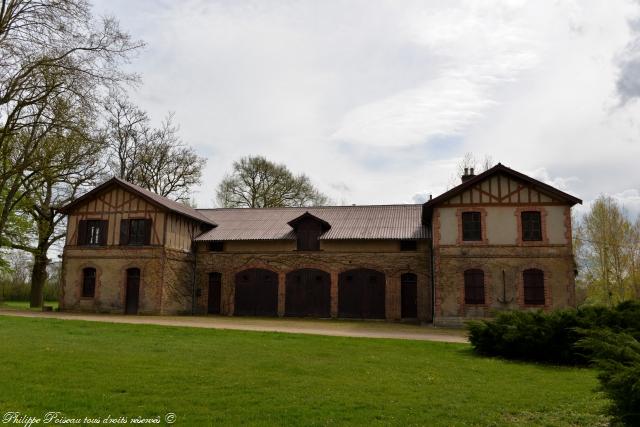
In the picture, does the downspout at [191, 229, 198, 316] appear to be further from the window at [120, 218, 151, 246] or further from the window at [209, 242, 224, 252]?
the window at [120, 218, 151, 246]

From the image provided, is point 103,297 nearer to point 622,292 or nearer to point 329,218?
point 329,218

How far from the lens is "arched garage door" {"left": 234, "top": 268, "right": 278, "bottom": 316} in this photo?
27.7 meters

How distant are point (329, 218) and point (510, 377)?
19.6 m

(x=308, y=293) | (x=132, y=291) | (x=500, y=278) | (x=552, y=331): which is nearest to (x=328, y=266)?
(x=308, y=293)

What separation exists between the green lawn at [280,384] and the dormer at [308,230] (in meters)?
13.3

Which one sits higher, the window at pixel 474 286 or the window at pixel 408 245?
the window at pixel 408 245

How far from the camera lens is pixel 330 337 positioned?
16328mm

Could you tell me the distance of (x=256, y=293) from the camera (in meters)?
27.9

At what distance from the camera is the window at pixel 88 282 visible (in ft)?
88.6

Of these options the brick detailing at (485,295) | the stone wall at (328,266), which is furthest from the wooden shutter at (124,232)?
the brick detailing at (485,295)

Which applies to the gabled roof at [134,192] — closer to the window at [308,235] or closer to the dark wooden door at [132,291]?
the dark wooden door at [132,291]

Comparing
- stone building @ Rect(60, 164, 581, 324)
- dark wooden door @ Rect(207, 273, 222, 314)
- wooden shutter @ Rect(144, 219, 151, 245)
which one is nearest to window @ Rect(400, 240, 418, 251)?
stone building @ Rect(60, 164, 581, 324)

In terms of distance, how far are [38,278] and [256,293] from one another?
15.8 m

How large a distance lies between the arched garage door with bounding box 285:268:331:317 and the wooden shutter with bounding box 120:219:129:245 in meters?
8.72
